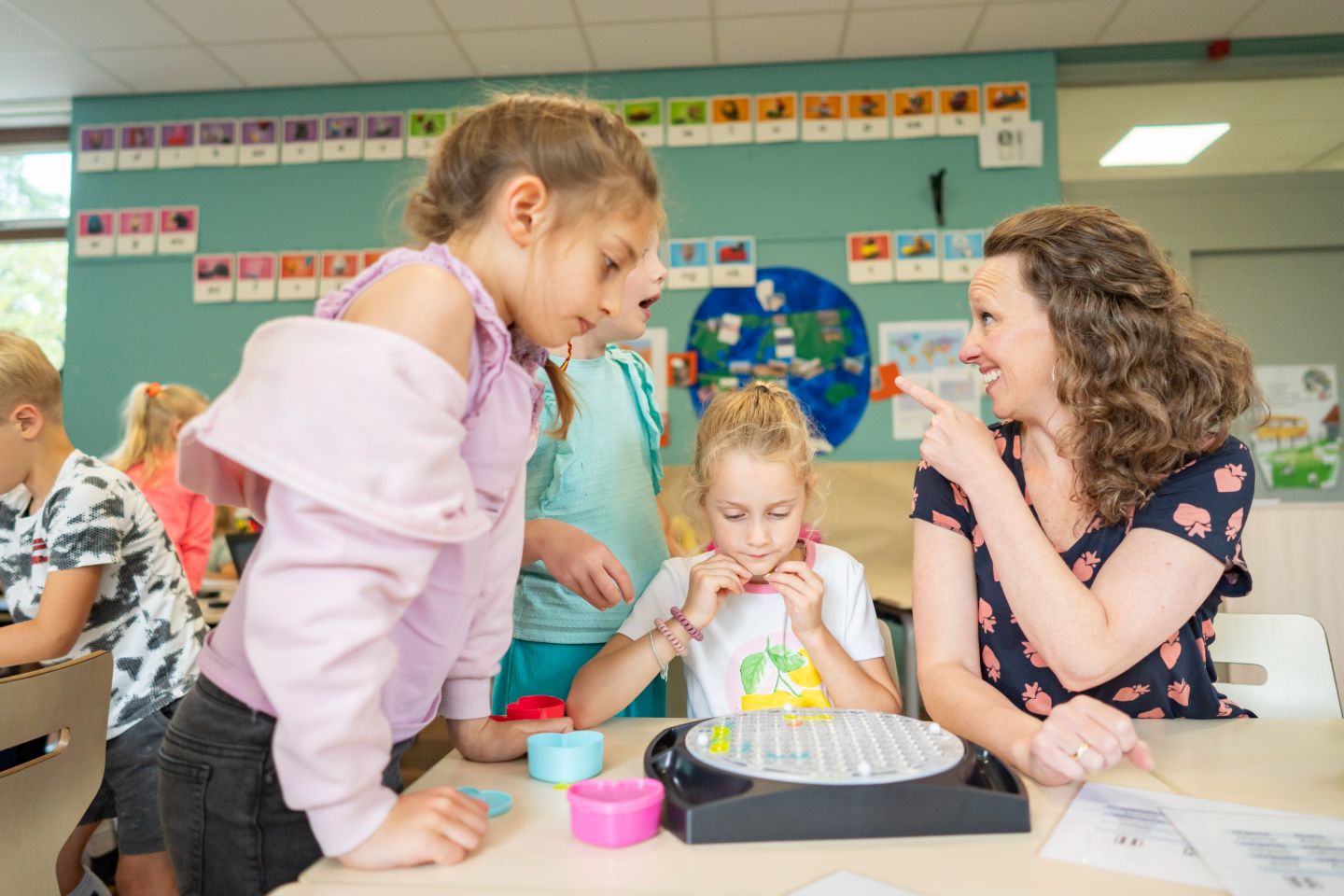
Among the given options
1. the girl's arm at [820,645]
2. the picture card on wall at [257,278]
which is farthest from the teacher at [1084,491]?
the picture card on wall at [257,278]

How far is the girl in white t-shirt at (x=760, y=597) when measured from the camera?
1219 mm

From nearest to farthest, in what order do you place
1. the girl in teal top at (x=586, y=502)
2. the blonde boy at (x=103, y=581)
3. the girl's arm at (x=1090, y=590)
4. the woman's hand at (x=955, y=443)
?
1. the girl's arm at (x=1090, y=590)
2. the woman's hand at (x=955, y=443)
3. the girl in teal top at (x=586, y=502)
4. the blonde boy at (x=103, y=581)

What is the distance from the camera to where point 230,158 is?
3.58m

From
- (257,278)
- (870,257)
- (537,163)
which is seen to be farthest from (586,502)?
(257,278)

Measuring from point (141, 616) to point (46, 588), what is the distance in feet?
0.61

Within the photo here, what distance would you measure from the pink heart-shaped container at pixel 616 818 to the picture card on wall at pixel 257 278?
10.9 ft

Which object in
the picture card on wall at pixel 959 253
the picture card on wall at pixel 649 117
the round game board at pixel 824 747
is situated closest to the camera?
the round game board at pixel 824 747

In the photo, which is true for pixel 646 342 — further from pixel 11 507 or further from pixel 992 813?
pixel 992 813

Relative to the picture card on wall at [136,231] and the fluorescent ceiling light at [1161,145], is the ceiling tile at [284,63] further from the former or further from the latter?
the fluorescent ceiling light at [1161,145]

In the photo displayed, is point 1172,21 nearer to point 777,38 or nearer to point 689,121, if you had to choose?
point 777,38

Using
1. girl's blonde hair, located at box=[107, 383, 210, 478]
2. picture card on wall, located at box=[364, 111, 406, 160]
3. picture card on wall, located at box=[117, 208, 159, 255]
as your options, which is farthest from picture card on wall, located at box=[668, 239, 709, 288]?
picture card on wall, located at box=[117, 208, 159, 255]

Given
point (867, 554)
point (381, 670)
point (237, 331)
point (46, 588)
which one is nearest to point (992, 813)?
point (381, 670)

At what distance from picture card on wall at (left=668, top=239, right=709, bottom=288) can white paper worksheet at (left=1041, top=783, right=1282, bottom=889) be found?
9.08 ft

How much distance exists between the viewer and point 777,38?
319 centimetres
